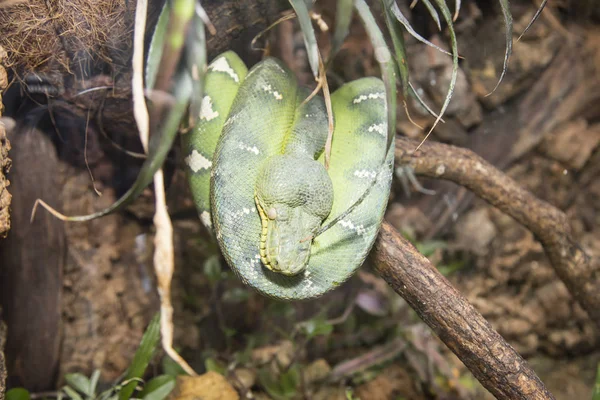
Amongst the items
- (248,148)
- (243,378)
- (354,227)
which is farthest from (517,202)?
(243,378)

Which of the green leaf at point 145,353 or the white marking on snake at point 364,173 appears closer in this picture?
the white marking on snake at point 364,173

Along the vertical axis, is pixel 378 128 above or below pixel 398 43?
below

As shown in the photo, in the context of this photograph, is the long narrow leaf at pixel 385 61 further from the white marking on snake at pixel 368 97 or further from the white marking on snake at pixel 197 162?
the white marking on snake at pixel 197 162

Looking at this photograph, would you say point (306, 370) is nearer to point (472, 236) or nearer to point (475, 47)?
point (472, 236)

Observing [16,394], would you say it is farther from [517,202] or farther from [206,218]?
[517,202]

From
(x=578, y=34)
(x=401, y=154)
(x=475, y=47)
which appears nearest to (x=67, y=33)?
(x=401, y=154)

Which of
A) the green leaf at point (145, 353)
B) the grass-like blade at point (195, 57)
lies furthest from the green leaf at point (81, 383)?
the grass-like blade at point (195, 57)

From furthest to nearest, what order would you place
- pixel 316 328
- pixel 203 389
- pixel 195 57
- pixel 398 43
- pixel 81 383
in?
pixel 316 328 < pixel 203 389 < pixel 81 383 < pixel 398 43 < pixel 195 57

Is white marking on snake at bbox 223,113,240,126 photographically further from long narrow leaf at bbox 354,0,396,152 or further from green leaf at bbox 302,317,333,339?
green leaf at bbox 302,317,333,339
